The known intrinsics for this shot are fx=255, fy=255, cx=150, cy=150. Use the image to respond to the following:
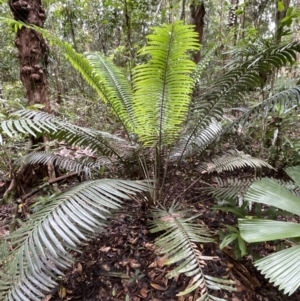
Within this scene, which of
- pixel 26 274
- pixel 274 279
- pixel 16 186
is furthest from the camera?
pixel 16 186

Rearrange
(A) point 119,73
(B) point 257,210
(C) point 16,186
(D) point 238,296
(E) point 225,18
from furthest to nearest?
(E) point 225,18, (C) point 16,186, (A) point 119,73, (B) point 257,210, (D) point 238,296

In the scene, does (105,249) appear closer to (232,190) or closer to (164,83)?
(232,190)

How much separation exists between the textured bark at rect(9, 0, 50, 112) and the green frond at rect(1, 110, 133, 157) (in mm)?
785

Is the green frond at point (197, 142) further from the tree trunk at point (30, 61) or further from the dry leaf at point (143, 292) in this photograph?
the tree trunk at point (30, 61)

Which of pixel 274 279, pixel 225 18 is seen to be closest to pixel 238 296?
pixel 274 279

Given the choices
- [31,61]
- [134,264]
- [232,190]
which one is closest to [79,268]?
[134,264]

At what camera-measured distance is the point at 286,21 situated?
1.77 metres

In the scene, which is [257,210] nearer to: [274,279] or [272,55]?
[274,279]

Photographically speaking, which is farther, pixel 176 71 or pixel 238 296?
pixel 176 71

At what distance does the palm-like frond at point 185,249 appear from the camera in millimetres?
1130

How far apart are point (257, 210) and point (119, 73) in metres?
1.58

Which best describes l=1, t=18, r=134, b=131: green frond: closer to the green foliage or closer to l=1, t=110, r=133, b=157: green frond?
l=1, t=110, r=133, b=157: green frond

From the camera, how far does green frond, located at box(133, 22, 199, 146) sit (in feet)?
5.04

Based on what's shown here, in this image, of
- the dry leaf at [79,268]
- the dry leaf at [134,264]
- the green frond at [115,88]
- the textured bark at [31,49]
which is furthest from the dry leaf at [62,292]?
the textured bark at [31,49]
